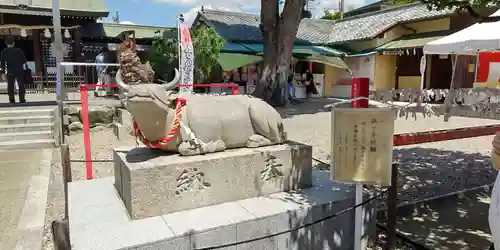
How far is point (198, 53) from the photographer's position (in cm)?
1437

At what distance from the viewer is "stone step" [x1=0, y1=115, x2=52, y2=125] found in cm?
846

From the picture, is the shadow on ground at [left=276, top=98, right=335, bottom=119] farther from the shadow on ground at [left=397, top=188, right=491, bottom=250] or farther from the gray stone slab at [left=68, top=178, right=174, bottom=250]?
the gray stone slab at [left=68, top=178, right=174, bottom=250]

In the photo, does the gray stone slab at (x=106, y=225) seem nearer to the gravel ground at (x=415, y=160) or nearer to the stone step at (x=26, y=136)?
the gravel ground at (x=415, y=160)

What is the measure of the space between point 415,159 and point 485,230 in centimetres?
324

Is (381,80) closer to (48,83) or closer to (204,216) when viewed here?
(48,83)

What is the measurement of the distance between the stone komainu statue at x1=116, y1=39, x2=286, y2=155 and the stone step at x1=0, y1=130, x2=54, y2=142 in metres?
5.47

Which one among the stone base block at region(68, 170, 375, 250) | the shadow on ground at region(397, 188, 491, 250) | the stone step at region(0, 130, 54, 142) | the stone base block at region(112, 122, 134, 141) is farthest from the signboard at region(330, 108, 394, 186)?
the stone step at region(0, 130, 54, 142)

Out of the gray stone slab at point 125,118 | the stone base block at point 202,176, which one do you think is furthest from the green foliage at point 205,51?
the stone base block at point 202,176

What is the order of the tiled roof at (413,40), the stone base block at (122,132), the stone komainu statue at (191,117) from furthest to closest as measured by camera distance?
the tiled roof at (413,40) < the stone base block at (122,132) < the stone komainu statue at (191,117)

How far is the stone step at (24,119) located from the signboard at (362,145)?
8.01m

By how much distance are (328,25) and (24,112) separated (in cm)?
1924

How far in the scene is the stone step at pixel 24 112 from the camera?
28.4ft

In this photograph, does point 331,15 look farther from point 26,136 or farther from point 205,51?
point 26,136

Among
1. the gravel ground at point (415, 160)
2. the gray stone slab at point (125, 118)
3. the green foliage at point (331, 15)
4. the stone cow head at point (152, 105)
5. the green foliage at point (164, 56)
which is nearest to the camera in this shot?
the stone cow head at point (152, 105)
